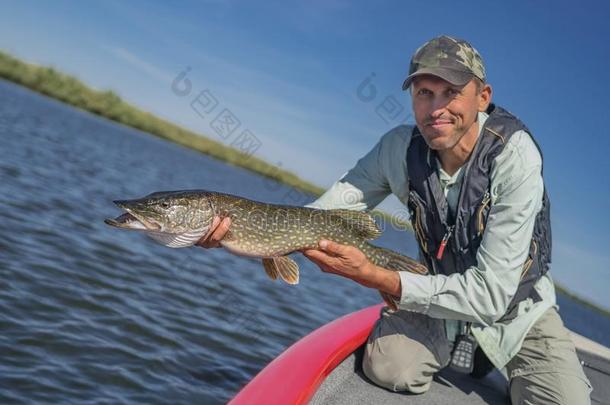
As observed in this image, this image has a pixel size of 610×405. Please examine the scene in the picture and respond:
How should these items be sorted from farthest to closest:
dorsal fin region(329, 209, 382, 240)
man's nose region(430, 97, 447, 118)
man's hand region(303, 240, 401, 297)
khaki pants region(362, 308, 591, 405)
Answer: dorsal fin region(329, 209, 382, 240), khaki pants region(362, 308, 591, 405), man's nose region(430, 97, 447, 118), man's hand region(303, 240, 401, 297)

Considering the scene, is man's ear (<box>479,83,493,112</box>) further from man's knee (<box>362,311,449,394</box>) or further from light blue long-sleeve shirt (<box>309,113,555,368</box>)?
man's knee (<box>362,311,449,394</box>)

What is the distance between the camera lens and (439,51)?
3.41m

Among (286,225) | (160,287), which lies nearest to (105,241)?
(160,287)

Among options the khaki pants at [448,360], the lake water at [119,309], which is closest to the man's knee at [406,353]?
the khaki pants at [448,360]

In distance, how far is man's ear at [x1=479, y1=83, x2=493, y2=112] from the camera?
12.0 feet

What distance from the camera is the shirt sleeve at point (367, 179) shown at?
4.13 m

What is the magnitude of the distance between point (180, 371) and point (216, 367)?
550 millimetres

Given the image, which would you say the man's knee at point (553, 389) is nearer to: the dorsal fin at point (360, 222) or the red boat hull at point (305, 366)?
the red boat hull at point (305, 366)

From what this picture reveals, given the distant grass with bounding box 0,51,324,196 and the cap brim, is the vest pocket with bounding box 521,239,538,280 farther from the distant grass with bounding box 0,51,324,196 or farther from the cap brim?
the distant grass with bounding box 0,51,324,196

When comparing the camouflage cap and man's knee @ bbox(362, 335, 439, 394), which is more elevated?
the camouflage cap

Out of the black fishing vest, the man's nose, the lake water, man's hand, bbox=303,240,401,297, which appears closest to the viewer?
man's hand, bbox=303,240,401,297

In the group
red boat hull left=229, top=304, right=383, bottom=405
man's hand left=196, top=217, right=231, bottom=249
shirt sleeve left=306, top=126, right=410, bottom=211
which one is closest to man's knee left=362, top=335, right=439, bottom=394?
red boat hull left=229, top=304, right=383, bottom=405

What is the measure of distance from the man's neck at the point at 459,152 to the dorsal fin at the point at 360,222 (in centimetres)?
65

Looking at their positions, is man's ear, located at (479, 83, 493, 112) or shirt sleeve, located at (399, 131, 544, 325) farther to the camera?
man's ear, located at (479, 83, 493, 112)
